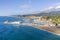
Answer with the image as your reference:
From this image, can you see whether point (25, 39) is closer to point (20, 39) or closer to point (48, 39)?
point (20, 39)

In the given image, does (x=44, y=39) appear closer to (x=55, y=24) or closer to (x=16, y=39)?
(x=16, y=39)

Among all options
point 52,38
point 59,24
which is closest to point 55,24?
point 59,24

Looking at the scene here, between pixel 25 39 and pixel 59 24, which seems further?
pixel 59 24

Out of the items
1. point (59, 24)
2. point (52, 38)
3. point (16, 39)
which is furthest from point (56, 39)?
point (59, 24)

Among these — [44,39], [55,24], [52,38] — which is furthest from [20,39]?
[55,24]

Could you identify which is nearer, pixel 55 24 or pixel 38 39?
pixel 38 39

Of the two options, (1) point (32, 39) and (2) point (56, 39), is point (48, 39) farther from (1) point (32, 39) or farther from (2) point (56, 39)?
(1) point (32, 39)

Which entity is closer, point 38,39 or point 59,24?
point 38,39
